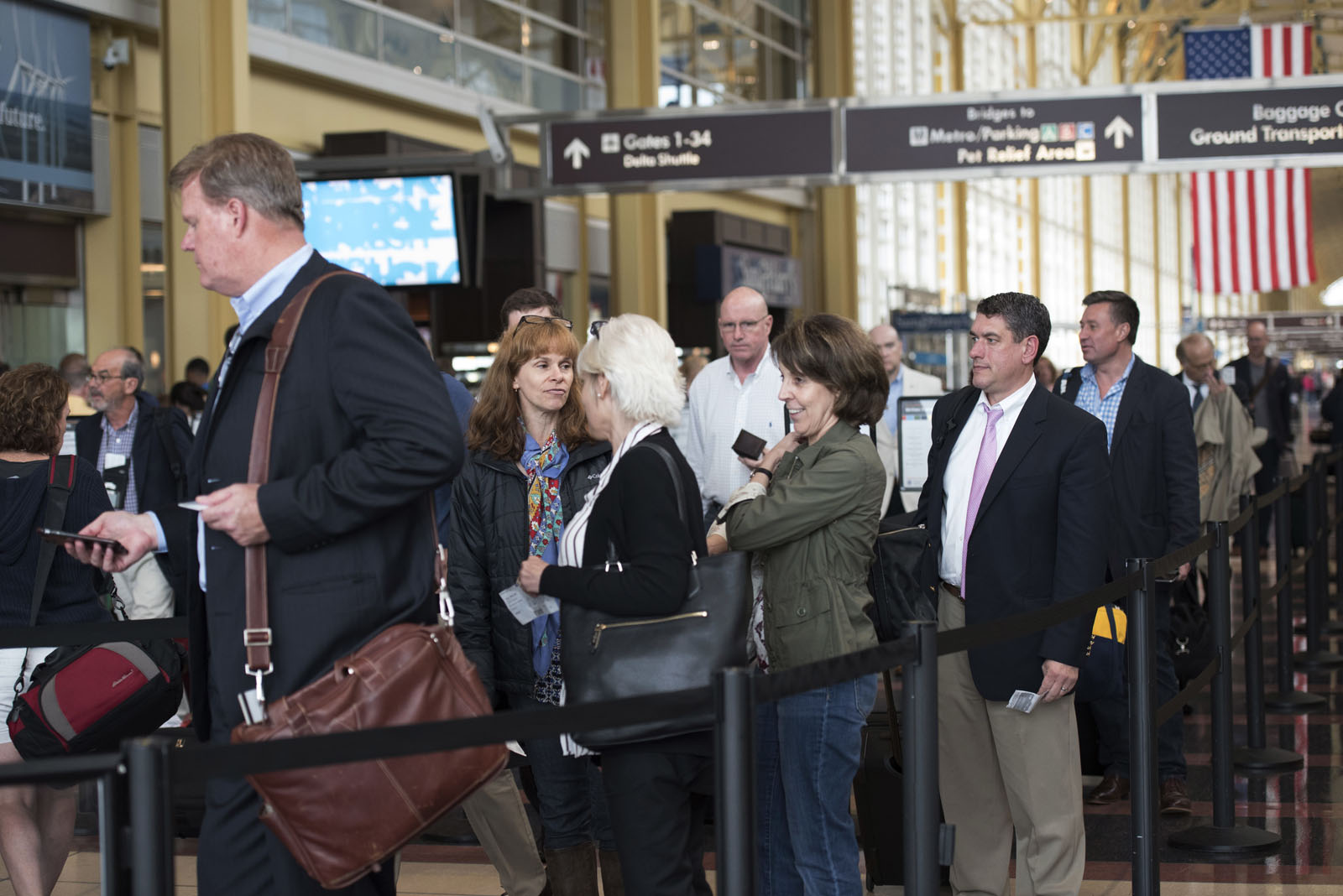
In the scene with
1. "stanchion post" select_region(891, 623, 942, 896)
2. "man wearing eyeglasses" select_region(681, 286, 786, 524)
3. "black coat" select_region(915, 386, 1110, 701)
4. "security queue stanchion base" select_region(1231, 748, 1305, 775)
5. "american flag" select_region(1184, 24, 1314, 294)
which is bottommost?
"security queue stanchion base" select_region(1231, 748, 1305, 775)

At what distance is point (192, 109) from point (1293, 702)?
27.9 feet

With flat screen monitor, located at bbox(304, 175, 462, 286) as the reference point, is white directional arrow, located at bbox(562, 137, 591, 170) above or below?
above

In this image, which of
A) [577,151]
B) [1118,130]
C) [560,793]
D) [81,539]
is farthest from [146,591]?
[1118,130]

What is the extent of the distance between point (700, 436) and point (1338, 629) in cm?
577

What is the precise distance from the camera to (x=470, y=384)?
1591cm

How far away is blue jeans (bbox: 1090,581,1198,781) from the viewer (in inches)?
225

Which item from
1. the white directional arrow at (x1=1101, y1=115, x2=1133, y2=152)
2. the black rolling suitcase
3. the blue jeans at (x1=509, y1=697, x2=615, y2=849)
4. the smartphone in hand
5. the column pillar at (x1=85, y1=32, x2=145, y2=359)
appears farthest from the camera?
the column pillar at (x1=85, y1=32, x2=145, y2=359)

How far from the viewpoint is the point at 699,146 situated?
41.8 feet

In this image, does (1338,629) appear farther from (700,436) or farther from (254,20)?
(254,20)

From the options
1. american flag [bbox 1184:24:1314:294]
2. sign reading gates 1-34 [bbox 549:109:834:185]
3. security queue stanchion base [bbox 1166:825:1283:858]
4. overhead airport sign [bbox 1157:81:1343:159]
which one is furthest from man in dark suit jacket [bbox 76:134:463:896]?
american flag [bbox 1184:24:1314:294]

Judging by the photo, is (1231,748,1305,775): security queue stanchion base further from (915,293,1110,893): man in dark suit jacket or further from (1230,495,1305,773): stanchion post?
(915,293,1110,893): man in dark suit jacket

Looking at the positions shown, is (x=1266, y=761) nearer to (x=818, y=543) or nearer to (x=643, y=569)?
(x=818, y=543)

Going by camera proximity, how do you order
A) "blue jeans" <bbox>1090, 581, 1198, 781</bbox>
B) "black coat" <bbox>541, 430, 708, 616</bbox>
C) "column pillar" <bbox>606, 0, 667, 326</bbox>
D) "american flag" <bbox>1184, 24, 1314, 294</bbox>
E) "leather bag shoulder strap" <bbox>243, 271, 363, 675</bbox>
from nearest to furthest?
"leather bag shoulder strap" <bbox>243, 271, 363, 675</bbox> → "black coat" <bbox>541, 430, 708, 616</bbox> → "blue jeans" <bbox>1090, 581, 1198, 781</bbox> → "column pillar" <bbox>606, 0, 667, 326</bbox> → "american flag" <bbox>1184, 24, 1314, 294</bbox>

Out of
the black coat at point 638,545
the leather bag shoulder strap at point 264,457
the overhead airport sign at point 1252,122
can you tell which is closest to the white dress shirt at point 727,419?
the black coat at point 638,545
